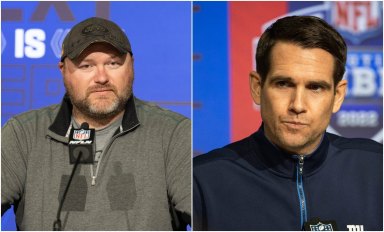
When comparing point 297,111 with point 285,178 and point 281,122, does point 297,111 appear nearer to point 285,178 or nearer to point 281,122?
point 281,122

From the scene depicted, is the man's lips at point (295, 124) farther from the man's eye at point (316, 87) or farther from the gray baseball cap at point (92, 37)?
the gray baseball cap at point (92, 37)

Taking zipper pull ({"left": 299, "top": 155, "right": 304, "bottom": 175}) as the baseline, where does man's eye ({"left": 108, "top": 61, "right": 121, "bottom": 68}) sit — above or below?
above

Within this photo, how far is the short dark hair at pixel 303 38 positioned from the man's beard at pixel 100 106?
53 cm

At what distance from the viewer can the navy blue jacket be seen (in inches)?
71.3

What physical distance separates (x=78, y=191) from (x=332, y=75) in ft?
3.25

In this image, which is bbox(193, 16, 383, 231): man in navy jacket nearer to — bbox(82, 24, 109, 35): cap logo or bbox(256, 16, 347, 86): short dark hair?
bbox(256, 16, 347, 86): short dark hair

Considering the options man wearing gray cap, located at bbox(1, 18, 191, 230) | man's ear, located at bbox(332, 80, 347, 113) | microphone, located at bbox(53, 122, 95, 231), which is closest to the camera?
microphone, located at bbox(53, 122, 95, 231)

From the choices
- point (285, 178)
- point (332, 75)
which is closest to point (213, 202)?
point (285, 178)

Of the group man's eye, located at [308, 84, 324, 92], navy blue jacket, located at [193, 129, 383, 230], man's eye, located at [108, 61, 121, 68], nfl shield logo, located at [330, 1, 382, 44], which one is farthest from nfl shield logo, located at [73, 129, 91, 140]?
nfl shield logo, located at [330, 1, 382, 44]

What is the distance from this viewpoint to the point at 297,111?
1.77 m

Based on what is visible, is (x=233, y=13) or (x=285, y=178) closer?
(x=285, y=178)

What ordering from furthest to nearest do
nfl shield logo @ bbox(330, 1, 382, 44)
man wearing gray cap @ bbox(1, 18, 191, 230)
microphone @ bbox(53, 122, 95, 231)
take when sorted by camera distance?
1. nfl shield logo @ bbox(330, 1, 382, 44)
2. man wearing gray cap @ bbox(1, 18, 191, 230)
3. microphone @ bbox(53, 122, 95, 231)

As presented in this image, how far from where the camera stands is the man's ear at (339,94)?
189 cm

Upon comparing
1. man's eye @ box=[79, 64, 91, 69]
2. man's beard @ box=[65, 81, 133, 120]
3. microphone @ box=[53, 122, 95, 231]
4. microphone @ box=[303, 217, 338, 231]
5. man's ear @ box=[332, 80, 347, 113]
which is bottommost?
microphone @ box=[303, 217, 338, 231]
